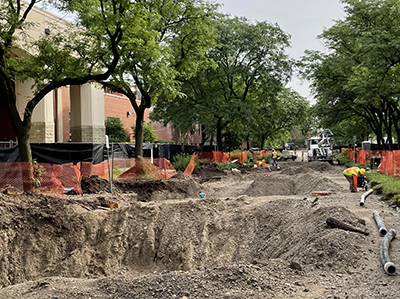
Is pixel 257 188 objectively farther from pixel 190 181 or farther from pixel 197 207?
pixel 197 207

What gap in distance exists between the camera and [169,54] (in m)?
16.3

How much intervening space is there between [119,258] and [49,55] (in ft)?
25.3

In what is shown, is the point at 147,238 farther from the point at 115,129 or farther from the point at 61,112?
the point at 115,129

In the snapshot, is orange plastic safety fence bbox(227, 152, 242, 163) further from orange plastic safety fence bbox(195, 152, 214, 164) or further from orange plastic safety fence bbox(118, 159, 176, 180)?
orange plastic safety fence bbox(118, 159, 176, 180)

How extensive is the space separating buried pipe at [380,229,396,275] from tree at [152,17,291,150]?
2323cm

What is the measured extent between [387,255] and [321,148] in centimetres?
3659

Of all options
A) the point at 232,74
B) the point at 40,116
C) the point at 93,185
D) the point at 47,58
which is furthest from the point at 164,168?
the point at 232,74

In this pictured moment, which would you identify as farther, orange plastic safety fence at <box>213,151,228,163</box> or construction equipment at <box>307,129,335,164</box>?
construction equipment at <box>307,129,335,164</box>

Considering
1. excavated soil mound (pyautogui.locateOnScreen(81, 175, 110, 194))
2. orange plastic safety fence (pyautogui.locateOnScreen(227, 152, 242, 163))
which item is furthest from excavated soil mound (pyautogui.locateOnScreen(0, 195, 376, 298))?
orange plastic safety fence (pyautogui.locateOnScreen(227, 152, 242, 163))

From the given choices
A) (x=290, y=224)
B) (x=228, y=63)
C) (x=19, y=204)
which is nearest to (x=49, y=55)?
(x=19, y=204)

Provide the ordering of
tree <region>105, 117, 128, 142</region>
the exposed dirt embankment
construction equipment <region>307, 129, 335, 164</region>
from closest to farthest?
the exposed dirt embankment → tree <region>105, 117, 128, 142</region> → construction equipment <region>307, 129, 335, 164</region>

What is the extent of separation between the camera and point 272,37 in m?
31.3

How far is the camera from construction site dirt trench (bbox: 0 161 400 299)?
5.32 m

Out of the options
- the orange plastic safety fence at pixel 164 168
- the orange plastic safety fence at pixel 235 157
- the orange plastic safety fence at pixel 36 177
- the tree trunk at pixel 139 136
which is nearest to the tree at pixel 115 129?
the orange plastic safety fence at pixel 235 157
